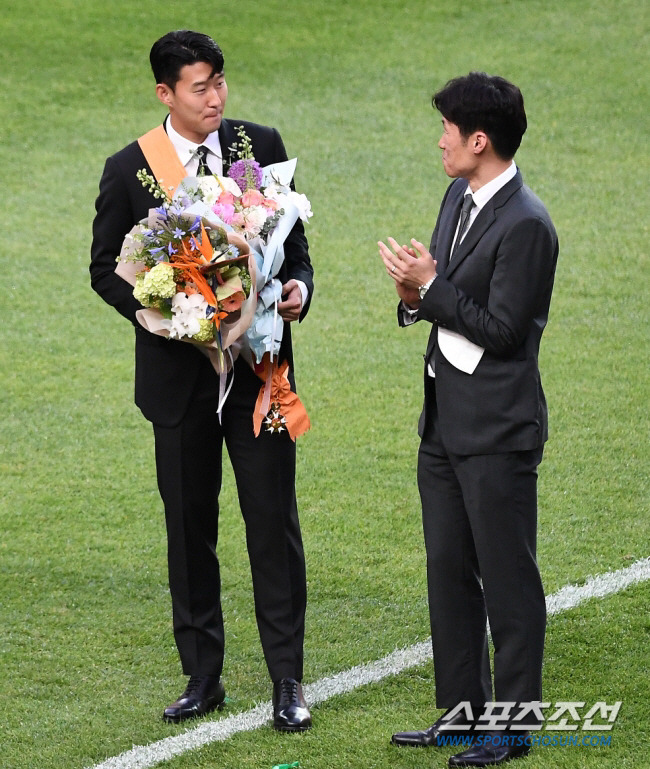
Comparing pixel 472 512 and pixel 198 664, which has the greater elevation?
pixel 472 512

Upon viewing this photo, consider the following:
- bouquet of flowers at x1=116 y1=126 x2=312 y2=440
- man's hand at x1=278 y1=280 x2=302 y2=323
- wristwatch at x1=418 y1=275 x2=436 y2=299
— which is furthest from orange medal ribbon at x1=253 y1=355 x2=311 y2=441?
wristwatch at x1=418 y1=275 x2=436 y2=299

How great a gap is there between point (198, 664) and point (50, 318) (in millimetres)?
5202

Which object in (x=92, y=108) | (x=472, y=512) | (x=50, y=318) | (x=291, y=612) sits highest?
(x=92, y=108)

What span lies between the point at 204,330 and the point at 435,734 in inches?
61.2

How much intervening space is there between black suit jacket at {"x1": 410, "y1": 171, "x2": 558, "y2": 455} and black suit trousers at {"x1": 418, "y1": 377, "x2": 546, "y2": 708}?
9cm

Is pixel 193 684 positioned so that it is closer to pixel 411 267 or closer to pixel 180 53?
pixel 411 267

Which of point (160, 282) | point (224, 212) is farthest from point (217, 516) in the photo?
point (224, 212)

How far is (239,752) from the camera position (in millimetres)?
4352

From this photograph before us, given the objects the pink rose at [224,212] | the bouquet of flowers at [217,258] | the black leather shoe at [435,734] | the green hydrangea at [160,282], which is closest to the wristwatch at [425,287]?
the bouquet of flowers at [217,258]

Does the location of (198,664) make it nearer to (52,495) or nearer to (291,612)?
(291,612)

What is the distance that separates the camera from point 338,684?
4.89 m

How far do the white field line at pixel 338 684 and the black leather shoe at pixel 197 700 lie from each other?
8 centimetres

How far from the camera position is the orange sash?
438 cm

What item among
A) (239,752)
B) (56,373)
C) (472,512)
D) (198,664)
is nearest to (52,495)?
Answer: (56,373)
